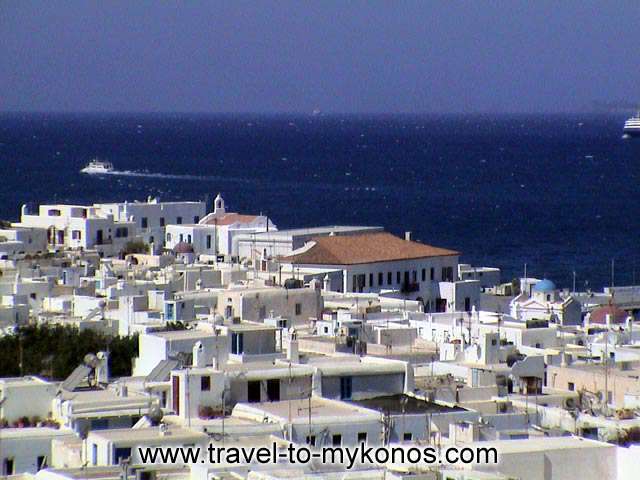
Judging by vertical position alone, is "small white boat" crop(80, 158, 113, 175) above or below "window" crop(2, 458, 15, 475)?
above

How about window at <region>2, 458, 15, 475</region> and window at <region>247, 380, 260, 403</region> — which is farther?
window at <region>247, 380, 260, 403</region>

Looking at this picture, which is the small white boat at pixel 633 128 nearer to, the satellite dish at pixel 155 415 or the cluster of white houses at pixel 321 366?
the cluster of white houses at pixel 321 366

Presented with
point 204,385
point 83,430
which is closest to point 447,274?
point 204,385

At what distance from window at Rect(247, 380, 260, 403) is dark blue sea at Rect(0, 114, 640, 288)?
2915cm

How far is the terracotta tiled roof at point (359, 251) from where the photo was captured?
1499 inches

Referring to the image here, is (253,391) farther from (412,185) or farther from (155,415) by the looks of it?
(412,185)

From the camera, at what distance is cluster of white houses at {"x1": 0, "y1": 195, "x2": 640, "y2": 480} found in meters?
16.2

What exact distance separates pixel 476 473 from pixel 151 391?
19.1ft

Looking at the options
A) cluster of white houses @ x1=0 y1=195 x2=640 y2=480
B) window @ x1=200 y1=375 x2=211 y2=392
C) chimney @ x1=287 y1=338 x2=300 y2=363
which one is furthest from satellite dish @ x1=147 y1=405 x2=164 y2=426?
chimney @ x1=287 y1=338 x2=300 y2=363

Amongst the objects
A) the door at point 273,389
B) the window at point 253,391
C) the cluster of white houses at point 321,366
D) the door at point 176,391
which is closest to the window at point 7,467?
the cluster of white houses at point 321,366

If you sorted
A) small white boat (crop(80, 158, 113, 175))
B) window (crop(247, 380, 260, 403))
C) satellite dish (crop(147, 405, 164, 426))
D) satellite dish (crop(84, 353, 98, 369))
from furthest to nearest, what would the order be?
small white boat (crop(80, 158, 113, 175)), satellite dish (crop(84, 353, 98, 369)), window (crop(247, 380, 260, 403)), satellite dish (crop(147, 405, 164, 426))

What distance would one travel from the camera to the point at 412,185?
96.8 meters

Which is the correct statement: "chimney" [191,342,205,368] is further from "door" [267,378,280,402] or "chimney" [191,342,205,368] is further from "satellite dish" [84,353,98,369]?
"door" [267,378,280,402]

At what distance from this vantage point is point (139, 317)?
28250 mm
